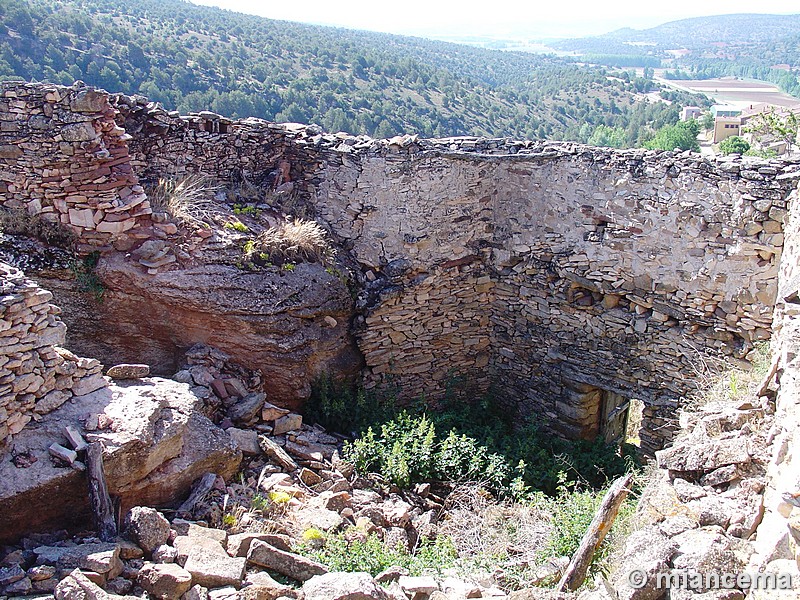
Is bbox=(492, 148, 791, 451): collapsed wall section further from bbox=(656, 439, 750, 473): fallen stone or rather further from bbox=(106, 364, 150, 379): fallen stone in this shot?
bbox=(106, 364, 150, 379): fallen stone

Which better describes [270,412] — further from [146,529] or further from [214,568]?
[214,568]

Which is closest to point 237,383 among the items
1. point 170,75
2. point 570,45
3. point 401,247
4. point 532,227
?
point 401,247

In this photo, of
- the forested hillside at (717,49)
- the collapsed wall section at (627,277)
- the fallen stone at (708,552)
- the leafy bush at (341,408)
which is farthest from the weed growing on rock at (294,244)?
the forested hillside at (717,49)

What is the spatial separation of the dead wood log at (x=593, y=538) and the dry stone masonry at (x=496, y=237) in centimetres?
285

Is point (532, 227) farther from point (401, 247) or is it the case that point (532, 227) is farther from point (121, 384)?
point (121, 384)

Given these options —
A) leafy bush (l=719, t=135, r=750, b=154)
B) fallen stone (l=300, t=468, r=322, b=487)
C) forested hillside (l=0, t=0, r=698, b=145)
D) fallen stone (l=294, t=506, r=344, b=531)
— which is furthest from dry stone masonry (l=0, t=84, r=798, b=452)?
leafy bush (l=719, t=135, r=750, b=154)

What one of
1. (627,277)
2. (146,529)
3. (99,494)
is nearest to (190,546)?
(146,529)

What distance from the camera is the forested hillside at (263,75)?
27.0m

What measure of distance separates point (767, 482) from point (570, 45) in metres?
184

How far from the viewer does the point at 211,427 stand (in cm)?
602

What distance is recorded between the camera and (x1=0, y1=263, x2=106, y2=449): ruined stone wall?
16.1ft

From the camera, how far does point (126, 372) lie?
5938 millimetres

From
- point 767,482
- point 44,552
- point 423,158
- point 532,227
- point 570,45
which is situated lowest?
point 44,552

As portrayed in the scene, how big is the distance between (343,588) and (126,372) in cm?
282
